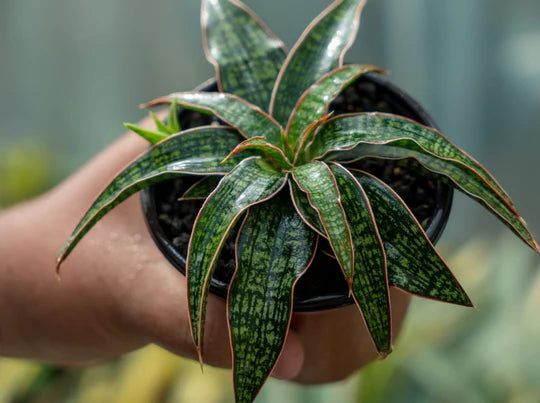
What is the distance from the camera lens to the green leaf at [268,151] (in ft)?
1.58

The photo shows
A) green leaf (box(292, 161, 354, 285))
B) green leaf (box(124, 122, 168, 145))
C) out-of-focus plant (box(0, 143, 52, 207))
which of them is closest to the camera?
green leaf (box(292, 161, 354, 285))

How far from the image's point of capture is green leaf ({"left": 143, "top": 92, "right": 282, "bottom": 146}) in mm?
542

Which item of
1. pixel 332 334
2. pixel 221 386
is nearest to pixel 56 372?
pixel 221 386

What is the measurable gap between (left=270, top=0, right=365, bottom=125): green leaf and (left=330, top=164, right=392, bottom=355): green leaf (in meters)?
0.15

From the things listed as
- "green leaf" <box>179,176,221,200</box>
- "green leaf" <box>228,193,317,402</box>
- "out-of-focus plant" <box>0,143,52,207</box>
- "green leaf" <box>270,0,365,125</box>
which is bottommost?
"out-of-focus plant" <box>0,143,52,207</box>

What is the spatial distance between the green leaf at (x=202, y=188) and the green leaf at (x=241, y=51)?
0.10 metres

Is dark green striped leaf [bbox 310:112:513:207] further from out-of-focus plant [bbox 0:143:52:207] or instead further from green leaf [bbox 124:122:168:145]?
out-of-focus plant [bbox 0:143:52:207]

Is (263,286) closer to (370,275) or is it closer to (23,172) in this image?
(370,275)

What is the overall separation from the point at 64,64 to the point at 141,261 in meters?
1.51

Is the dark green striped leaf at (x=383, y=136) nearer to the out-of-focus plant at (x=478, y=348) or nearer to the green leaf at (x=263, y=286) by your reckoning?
the green leaf at (x=263, y=286)

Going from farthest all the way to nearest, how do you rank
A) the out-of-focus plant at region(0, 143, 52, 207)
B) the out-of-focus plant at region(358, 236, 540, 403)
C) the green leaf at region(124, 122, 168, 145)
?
the out-of-focus plant at region(0, 143, 52, 207)
the out-of-focus plant at region(358, 236, 540, 403)
the green leaf at region(124, 122, 168, 145)

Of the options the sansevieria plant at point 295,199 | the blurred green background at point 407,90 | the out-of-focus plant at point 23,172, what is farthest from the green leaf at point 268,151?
the out-of-focus plant at point 23,172

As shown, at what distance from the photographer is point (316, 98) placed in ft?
1.75

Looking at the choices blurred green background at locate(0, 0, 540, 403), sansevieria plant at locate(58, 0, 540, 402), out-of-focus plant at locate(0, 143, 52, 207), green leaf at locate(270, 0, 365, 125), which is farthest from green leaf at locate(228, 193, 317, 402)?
out-of-focus plant at locate(0, 143, 52, 207)
